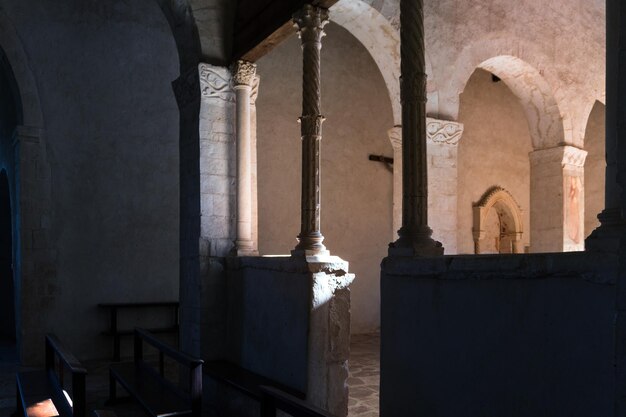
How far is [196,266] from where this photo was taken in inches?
207

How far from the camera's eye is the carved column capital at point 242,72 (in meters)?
5.35

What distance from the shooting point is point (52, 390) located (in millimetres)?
3822

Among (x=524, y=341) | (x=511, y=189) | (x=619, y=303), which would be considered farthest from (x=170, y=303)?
(x=511, y=189)

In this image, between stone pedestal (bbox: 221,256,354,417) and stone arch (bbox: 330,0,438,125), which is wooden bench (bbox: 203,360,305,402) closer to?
stone pedestal (bbox: 221,256,354,417)

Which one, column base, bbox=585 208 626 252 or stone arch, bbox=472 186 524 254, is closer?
column base, bbox=585 208 626 252

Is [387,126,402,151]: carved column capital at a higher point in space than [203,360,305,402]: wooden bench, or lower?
higher

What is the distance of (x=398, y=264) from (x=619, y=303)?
1449 millimetres

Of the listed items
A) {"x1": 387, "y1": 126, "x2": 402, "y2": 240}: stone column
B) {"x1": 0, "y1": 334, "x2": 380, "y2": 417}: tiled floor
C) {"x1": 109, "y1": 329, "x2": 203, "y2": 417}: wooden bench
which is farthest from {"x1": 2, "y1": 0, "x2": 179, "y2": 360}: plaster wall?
{"x1": 387, "y1": 126, "x2": 402, "y2": 240}: stone column

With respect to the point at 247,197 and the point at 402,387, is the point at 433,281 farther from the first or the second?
the point at 247,197

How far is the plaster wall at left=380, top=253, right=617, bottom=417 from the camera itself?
7.36 feet

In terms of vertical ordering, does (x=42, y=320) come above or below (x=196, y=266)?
below

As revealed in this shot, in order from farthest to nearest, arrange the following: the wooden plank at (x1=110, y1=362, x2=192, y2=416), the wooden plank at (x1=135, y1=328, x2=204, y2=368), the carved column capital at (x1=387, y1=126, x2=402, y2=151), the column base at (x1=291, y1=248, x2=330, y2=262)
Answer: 1. the carved column capital at (x1=387, y1=126, x2=402, y2=151)
2. the column base at (x1=291, y1=248, x2=330, y2=262)
3. the wooden plank at (x1=110, y1=362, x2=192, y2=416)
4. the wooden plank at (x1=135, y1=328, x2=204, y2=368)

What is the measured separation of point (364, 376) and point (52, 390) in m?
3.52

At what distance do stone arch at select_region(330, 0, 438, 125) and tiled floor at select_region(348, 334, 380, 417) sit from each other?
10.2ft
